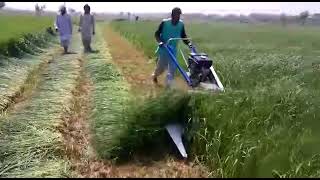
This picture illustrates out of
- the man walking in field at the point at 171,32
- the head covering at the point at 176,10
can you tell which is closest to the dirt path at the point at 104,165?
the man walking in field at the point at 171,32

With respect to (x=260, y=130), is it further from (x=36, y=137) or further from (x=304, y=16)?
(x=304, y=16)

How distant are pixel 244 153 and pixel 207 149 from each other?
0.50 meters

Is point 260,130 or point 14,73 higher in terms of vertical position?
point 260,130

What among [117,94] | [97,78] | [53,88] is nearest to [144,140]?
[117,94]

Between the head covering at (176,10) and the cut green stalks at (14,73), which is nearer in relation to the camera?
the cut green stalks at (14,73)

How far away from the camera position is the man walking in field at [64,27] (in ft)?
48.1

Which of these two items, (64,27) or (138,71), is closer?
(138,71)

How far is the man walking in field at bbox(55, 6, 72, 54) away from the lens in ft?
48.1

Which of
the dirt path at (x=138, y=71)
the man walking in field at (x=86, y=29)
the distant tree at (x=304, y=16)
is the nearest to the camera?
the dirt path at (x=138, y=71)

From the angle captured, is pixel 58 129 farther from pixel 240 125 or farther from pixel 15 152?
pixel 240 125

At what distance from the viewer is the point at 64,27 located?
579 inches

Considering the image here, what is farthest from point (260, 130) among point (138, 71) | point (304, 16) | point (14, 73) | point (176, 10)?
point (304, 16)

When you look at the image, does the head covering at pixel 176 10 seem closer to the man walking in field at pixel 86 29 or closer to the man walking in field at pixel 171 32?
the man walking in field at pixel 171 32

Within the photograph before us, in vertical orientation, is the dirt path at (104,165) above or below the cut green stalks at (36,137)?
below
